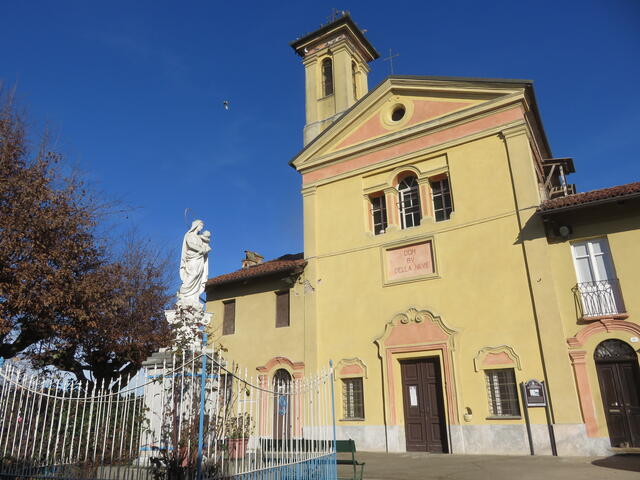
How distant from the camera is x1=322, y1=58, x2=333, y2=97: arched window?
24.3m

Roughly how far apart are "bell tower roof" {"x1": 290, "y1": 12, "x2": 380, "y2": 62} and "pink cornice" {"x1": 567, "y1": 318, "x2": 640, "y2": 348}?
61.2ft

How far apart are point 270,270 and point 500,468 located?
10005mm

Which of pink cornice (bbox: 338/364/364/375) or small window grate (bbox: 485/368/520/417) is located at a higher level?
pink cornice (bbox: 338/364/364/375)

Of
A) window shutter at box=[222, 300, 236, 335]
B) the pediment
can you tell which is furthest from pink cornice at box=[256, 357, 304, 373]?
the pediment

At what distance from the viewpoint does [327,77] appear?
2486 centimetres

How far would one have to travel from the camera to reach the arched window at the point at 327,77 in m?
24.3

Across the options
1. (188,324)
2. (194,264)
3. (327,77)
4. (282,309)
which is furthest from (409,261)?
(327,77)

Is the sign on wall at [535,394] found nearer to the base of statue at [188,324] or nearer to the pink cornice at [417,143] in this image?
the pink cornice at [417,143]

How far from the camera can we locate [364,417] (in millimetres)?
14859

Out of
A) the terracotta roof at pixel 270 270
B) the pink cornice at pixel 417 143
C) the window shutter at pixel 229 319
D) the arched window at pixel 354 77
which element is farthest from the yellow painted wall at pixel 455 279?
the arched window at pixel 354 77

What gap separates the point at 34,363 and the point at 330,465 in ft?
28.5

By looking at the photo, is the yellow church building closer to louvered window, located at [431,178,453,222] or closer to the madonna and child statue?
louvered window, located at [431,178,453,222]

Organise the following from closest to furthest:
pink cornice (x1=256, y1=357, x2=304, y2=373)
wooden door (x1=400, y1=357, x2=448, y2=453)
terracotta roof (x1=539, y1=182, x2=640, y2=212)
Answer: terracotta roof (x1=539, y1=182, x2=640, y2=212)
wooden door (x1=400, y1=357, x2=448, y2=453)
pink cornice (x1=256, y1=357, x2=304, y2=373)

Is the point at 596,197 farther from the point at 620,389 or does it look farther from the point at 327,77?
the point at 327,77
